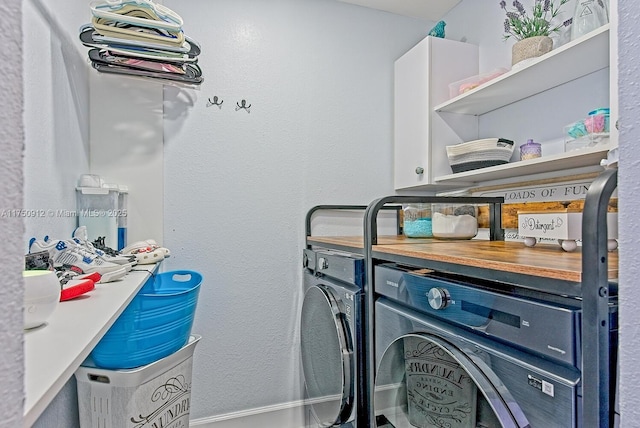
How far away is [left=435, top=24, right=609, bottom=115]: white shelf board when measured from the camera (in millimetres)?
1242

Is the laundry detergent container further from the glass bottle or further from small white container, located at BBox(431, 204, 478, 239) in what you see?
the glass bottle

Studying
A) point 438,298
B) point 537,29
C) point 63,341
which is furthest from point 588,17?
point 63,341

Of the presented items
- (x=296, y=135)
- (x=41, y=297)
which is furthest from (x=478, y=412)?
(x=296, y=135)

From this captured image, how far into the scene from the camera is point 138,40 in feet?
4.83

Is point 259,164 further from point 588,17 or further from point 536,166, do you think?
point 588,17

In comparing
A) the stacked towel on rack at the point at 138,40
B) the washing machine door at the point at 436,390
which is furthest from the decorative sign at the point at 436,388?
the stacked towel on rack at the point at 138,40

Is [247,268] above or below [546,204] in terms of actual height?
below

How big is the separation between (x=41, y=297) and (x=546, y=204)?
1.76 m

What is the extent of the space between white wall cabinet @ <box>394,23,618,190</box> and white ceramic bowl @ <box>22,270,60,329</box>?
1536mm

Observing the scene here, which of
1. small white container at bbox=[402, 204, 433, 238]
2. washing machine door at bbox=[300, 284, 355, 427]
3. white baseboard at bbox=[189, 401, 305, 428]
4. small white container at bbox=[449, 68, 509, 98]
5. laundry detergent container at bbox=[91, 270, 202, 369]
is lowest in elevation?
white baseboard at bbox=[189, 401, 305, 428]

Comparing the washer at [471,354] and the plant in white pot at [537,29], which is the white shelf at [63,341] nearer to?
the washer at [471,354]

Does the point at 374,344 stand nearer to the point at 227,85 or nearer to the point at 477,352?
the point at 477,352

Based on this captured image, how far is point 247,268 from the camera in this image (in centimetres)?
197

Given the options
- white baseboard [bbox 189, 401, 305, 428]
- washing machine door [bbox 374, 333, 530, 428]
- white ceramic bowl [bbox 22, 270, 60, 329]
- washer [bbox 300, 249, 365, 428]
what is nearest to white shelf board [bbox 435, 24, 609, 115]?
washer [bbox 300, 249, 365, 428]
